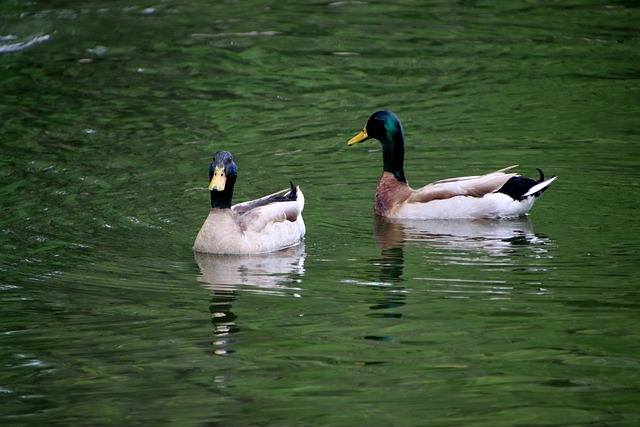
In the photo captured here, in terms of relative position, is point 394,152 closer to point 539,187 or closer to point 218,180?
point 539,187

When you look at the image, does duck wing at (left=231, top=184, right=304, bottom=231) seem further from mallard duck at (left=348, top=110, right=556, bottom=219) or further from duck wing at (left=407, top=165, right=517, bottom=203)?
duck wing at (left=407, top=165, right=517, bottom=203)

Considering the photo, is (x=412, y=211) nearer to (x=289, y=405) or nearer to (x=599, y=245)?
(x=599, y=245)

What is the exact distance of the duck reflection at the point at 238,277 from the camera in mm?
9555

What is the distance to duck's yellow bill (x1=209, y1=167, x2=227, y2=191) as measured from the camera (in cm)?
1156

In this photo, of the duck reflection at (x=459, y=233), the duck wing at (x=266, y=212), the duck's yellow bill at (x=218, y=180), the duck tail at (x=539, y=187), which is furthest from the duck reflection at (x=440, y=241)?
the duck's yellow bill at (x=218, y=180)

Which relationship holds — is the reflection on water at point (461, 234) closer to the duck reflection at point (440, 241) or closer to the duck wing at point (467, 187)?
the duck reflection at point (440, 241)

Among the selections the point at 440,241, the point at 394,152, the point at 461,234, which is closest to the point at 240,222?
the point at 440,241

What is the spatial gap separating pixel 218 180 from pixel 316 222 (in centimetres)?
176

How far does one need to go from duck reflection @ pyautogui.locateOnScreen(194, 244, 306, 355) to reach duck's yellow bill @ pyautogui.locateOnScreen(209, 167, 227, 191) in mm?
699

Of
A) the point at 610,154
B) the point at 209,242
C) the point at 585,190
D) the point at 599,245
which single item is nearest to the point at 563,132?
the point at 610,154

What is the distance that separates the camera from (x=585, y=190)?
13.6 m

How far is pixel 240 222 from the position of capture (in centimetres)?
1211

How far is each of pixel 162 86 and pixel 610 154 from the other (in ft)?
25.5

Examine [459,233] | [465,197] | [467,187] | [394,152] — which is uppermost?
[394,152]
